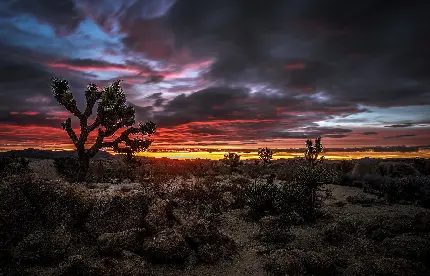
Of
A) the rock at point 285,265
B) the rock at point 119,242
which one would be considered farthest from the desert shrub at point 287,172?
the rock at point 119,242

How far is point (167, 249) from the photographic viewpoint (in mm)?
7109

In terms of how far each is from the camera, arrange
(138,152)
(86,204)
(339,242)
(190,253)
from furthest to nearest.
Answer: (138,152)
(339,242)
(86,204)
(190,253)

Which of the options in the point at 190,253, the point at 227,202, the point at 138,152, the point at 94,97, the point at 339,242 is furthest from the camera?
the point at 138,152

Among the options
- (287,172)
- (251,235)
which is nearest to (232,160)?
(287,172)

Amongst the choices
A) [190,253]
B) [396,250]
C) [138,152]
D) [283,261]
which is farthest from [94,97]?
[396,250]

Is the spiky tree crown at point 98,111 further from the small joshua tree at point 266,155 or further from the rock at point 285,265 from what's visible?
the small joshua tree at point 266,155

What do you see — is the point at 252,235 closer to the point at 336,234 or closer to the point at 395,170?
the point at 336,234

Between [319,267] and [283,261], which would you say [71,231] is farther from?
[319,267]

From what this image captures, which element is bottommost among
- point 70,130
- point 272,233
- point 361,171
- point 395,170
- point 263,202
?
point 272,233

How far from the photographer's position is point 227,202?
1425 cm

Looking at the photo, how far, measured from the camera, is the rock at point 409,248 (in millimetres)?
7207

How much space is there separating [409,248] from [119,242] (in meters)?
7.37

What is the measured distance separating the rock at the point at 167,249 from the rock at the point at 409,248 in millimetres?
5474

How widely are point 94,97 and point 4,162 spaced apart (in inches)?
381
